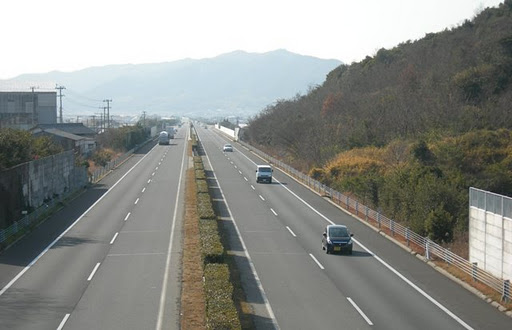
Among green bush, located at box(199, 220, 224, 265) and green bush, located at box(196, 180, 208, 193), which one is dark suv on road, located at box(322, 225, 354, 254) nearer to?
green bush, located at box(199, 220, 224, 265)

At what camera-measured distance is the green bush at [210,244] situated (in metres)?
25.7

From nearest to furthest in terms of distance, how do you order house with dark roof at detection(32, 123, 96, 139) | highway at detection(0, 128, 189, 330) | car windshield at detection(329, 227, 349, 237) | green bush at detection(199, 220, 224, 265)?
1. highway at detection(0, 128, 189, 330)
2. green bush at detection(199, 220, 224, 265)
3. car windshield at detection(329, 227, 349, 237)
4. house with dark roof at detection(32, 123, 96, 139)

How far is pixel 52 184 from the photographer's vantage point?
4753cm

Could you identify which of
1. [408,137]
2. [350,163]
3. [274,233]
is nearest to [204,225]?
[274,233]

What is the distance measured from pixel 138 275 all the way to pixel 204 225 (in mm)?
7782

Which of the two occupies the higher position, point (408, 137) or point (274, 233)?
point (408, 137)

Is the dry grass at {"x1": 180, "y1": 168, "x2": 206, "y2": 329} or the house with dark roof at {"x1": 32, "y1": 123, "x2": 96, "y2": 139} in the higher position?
the house with dark roof at {"x1": 32, "y1": 123, "x2": 96, "y2": 139}

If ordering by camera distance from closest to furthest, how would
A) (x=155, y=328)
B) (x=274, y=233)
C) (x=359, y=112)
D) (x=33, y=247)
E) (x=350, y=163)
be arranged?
(x=155, y=328), (x=33, y=247), (x=274, y=233), (x=350, y=163), (x=359, y=112)

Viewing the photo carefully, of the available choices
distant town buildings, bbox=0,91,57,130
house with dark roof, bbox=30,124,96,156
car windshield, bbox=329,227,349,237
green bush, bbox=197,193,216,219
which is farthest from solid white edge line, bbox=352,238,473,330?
distant town buildings, bbox=0,91,57,130

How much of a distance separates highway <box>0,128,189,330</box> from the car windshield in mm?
7042

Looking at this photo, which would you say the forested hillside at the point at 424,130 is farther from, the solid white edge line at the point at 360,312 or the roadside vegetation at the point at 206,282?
the solid white edge line at the point at 360,312

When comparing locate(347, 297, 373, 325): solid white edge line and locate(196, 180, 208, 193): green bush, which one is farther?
locate(196, 180, 208, 193): green bush

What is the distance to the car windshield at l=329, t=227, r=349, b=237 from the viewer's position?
101 feet

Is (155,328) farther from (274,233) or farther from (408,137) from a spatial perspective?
(408,137)
